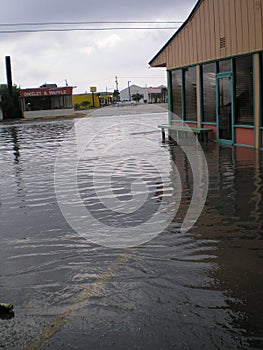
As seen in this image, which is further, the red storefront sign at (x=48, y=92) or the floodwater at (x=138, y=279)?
the red storefront sign at (x=48, y=92)

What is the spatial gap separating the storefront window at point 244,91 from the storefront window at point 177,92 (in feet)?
17.7

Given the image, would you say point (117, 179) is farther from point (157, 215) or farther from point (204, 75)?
point (204, 75)

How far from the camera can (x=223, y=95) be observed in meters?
17.1

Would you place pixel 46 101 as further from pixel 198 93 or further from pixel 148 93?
pixel 148 93

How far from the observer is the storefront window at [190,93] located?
1985 centimetres

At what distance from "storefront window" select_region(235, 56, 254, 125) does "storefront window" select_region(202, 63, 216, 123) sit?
1.91m

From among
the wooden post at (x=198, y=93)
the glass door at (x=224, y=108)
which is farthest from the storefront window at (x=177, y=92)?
the glass door at (x=224, y=108)

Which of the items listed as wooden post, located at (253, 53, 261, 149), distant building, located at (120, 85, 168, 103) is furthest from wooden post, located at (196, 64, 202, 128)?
distant building, located at (120, 85, 168, 103)

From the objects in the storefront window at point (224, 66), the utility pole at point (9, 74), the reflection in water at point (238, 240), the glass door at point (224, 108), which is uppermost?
the utility pole at point (9, 74)

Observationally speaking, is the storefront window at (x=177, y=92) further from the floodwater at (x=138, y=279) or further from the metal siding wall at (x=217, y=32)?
the floodwater at (x=138, y=279)

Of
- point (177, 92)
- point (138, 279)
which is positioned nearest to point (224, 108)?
point (177, 92)

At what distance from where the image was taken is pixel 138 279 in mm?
5176

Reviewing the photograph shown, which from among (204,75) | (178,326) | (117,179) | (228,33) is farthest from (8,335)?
(204,75)

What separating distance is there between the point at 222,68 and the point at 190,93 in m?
3.47
